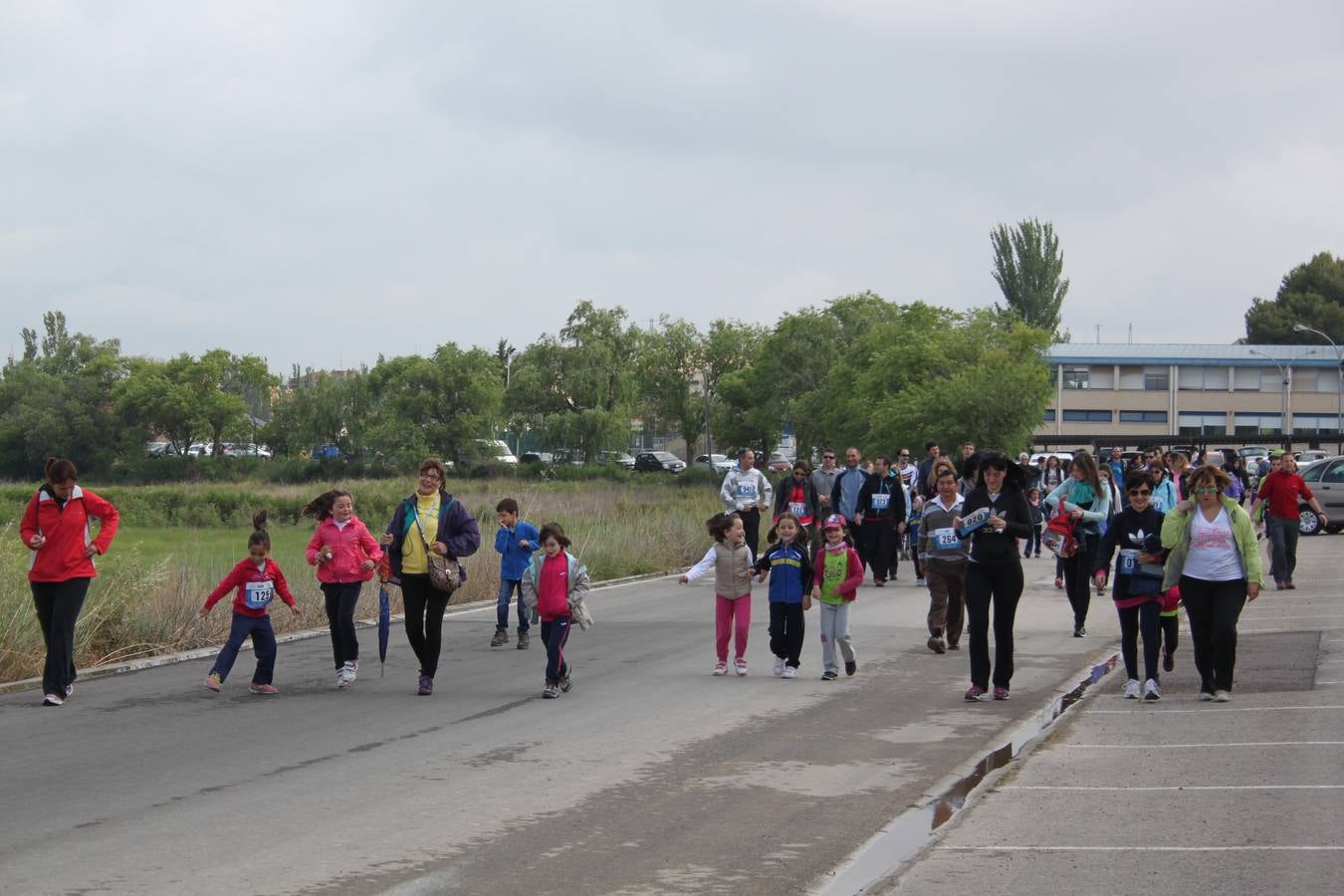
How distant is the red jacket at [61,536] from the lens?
11.3 metres

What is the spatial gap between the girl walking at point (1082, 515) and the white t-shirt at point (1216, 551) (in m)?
3.70

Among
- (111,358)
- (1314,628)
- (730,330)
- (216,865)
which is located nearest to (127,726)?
(216,865)

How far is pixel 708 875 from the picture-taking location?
649 cm

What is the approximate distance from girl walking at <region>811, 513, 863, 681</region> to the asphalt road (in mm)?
224

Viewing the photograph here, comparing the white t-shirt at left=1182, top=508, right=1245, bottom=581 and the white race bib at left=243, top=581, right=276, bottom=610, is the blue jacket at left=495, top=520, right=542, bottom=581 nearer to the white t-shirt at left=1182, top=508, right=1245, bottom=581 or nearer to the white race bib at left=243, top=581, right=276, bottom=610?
the white race bib at left=243, top=581, right=276, bottom=610

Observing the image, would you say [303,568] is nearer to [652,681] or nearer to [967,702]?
[652,681]

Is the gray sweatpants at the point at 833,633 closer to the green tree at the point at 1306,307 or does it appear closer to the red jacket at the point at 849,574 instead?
the red jacket at the point at 849,574

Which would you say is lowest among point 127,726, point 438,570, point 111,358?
point 127,726

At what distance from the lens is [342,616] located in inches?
478

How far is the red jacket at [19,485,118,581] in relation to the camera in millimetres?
11305

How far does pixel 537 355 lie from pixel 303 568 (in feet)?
234

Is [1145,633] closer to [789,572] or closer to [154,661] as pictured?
[789,572]

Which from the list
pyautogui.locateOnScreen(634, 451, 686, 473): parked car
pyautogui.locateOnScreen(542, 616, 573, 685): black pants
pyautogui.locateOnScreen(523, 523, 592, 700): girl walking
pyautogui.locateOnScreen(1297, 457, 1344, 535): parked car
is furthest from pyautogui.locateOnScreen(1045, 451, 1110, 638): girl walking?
pyautogui.locateOnScreen(634, 451, 686, 473): parked car

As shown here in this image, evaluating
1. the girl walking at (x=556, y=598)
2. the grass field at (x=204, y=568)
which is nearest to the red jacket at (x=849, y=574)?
the girl walking at (x=556, y=598)
